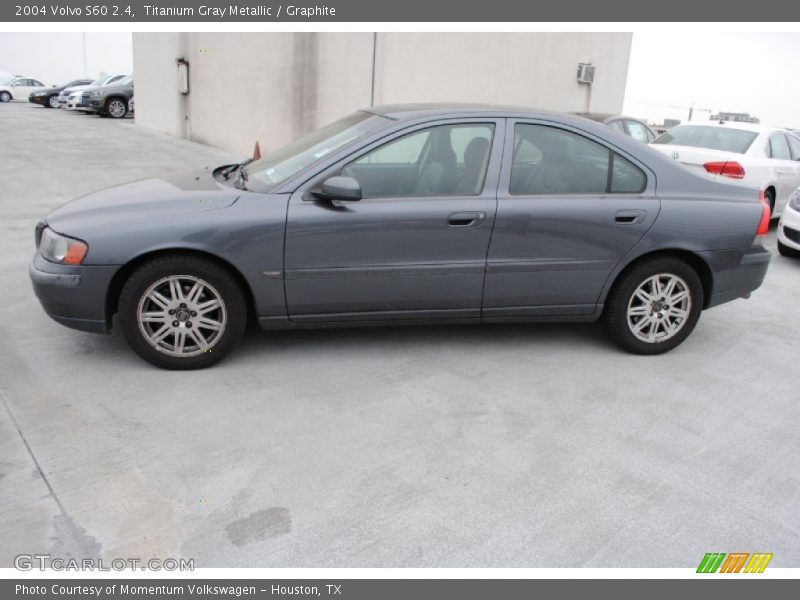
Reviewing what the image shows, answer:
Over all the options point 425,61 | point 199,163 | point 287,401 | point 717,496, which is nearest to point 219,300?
point 287,401

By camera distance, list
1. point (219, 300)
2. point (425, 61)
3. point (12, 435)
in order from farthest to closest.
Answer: point (425, 61), point (219, 300), point (12, 435)

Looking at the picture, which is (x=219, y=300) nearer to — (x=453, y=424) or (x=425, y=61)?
(x=453, y=424)

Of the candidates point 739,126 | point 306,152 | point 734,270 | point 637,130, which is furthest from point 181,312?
point 637,130

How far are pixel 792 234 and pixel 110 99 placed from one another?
73.5 ft

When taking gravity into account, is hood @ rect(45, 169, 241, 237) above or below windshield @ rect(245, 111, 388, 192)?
below

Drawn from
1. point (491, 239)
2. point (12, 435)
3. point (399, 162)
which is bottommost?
point (12, 435)

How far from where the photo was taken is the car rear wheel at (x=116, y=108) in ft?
79.5

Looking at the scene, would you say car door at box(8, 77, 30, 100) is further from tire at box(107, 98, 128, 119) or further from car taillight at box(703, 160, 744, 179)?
car taillight at box(703, 160, 744, 179)

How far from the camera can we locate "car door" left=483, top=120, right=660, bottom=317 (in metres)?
4.40

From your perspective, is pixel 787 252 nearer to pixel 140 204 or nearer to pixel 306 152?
pixel 306 152

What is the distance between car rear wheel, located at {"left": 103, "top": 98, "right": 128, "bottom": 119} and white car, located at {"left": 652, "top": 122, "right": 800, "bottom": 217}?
20290mm

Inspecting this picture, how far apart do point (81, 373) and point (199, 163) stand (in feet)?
33.5

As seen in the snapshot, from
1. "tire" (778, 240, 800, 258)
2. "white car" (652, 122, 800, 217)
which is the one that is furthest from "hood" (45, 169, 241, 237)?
"tire" (778, 240, 800, 258)

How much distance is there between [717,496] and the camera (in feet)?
10.5
